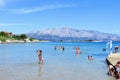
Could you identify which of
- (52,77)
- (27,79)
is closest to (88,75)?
(52,77)

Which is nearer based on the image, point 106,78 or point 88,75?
point 106,78

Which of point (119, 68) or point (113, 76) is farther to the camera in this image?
point (113, 76)

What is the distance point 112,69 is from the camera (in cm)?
2998

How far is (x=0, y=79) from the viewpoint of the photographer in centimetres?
2742

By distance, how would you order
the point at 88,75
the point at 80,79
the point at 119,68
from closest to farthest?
1. the point at 119,68
2. the point at 80,79
3. the point at 88,75

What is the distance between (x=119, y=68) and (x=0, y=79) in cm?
1067

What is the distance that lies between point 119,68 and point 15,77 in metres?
9.75

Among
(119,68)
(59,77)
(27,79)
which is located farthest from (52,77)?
(119,68)

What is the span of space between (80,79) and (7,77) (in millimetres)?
6894

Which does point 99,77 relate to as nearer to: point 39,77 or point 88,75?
point 88,75

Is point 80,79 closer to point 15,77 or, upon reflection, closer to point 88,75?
point 88,75

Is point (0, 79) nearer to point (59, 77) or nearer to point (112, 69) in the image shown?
point (59, 77)

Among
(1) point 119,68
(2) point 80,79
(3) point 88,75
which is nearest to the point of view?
(1) point 119,68

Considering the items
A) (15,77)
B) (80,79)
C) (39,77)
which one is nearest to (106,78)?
(80,79)
